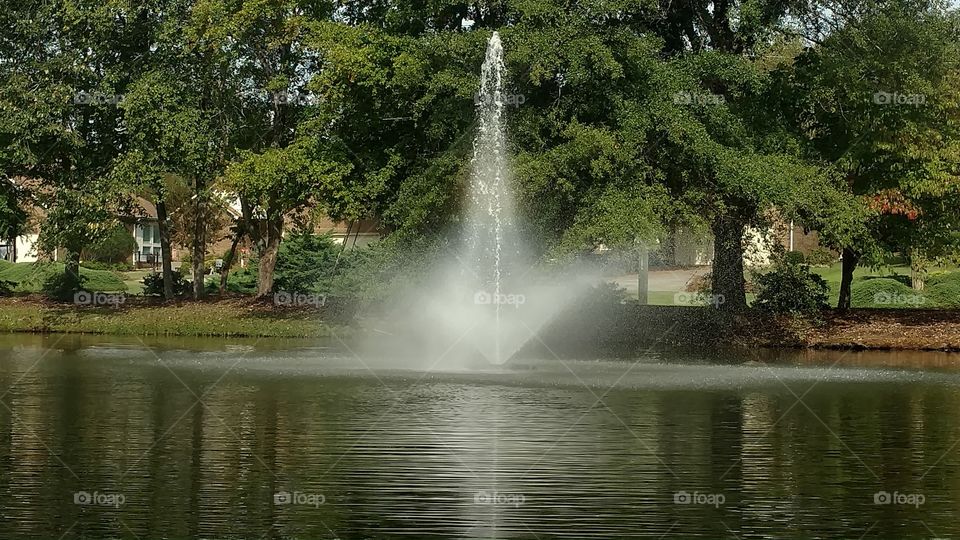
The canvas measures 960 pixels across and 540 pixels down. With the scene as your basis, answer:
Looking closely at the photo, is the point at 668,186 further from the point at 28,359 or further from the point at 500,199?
the point at 28,359

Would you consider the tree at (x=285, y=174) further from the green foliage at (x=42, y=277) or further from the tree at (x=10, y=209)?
the green foliage at (x=42, y=277)

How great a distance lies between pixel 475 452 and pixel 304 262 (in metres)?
33.1

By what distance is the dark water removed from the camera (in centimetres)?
1470

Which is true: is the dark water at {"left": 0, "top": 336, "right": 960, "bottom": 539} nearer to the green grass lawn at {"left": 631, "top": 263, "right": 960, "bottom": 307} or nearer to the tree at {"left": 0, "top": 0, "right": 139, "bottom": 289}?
the tree at {"left": 0, "top": 0, "right": 139, "bottom": 289}

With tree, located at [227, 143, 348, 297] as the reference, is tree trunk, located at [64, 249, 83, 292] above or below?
below

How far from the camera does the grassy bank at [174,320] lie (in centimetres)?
4441

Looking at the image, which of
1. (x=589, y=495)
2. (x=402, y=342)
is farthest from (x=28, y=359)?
(x=589, y=495)

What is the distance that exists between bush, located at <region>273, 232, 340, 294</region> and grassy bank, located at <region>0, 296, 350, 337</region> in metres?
2.25

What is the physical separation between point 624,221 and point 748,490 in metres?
19.9

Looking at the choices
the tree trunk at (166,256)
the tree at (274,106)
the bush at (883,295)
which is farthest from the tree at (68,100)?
the bush at (883,295)

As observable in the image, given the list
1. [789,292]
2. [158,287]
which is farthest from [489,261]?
[158,287]

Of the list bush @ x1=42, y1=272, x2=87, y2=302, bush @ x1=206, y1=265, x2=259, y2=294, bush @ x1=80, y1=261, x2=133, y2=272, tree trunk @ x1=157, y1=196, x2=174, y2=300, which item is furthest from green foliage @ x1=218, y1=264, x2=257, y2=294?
bush @ x1=80, y1=261, x2=133, y2=272

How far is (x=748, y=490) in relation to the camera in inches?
654

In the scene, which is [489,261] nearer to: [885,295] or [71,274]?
[885,295]
